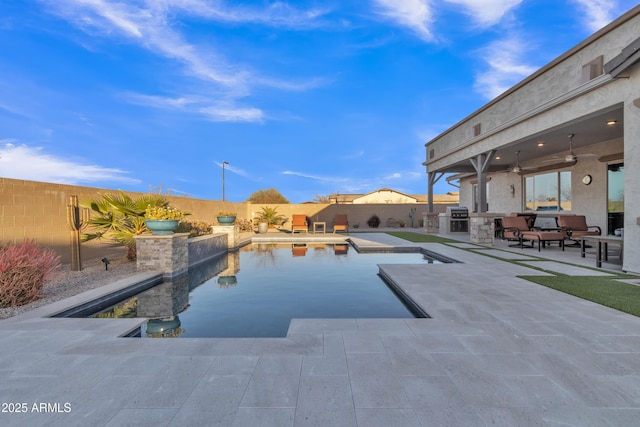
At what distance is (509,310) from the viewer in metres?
3.47

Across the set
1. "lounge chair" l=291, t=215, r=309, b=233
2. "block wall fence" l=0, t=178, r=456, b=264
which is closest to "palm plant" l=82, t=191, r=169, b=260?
"block wall fence" l=0, t=178, r=456, b=264

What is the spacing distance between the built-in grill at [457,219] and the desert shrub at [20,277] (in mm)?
13728

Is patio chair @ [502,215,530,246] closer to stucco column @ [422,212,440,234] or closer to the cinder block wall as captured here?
stucco column @ [422,212,440,234]

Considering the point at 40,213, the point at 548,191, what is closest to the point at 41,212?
the point at 40,213

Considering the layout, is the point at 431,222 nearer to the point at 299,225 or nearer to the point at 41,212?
the point at 299,225

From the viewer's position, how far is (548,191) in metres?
11.7

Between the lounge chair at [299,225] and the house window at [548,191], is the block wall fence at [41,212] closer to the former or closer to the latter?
the lounge chair at [299,225]

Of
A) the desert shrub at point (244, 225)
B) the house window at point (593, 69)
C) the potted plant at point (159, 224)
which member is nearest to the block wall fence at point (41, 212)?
the potted plant at point (159, 224)

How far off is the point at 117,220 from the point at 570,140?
11.8 metres

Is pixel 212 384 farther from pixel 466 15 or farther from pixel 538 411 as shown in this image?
pixel 466 15

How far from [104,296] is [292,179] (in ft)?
103

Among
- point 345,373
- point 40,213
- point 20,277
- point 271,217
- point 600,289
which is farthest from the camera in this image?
point 271,217

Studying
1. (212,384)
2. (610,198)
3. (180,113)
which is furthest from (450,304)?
(180,113)

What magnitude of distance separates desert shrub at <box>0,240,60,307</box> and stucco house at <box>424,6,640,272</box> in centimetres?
898
